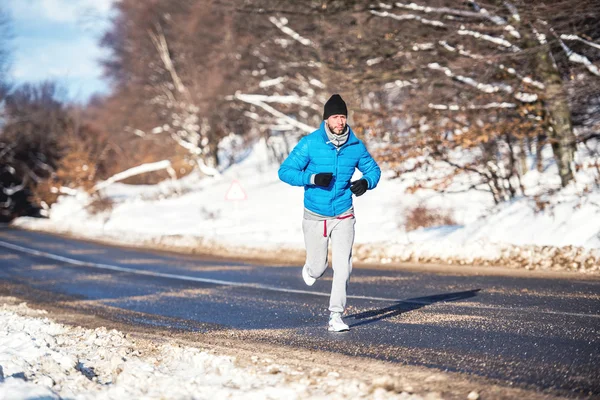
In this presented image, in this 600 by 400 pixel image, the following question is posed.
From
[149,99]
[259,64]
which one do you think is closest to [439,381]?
[259,64]

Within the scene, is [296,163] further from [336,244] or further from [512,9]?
[512,9]

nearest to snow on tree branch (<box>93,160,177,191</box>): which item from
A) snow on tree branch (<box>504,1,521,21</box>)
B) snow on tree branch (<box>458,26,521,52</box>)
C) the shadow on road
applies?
snow on tree branch (<box>458,26,521,52</box>)

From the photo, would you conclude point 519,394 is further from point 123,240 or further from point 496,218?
point 123,240

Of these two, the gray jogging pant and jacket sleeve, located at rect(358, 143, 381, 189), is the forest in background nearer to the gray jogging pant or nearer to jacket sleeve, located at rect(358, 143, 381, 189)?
jacket sleeve, located at rect(358, 143, 381, 189)

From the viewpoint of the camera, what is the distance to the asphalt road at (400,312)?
5.92m

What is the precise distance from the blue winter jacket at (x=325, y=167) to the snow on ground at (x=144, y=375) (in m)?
1.83

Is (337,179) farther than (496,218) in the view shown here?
No

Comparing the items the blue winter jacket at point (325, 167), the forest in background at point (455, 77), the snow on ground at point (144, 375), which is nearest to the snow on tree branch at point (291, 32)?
the forest in background at point (455, 77)

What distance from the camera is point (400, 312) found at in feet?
28.8

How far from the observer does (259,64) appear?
35938mm

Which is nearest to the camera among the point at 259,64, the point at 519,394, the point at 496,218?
the point at 519,394

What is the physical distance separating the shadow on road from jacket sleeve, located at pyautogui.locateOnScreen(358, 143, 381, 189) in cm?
159

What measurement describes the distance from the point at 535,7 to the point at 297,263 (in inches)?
292

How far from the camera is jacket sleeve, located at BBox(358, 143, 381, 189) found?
7.47 meters
